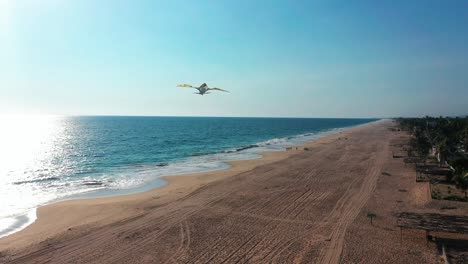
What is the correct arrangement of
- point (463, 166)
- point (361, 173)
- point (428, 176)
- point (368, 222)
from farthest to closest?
point (361, 173) < point (428, 176) < point (463, 166) < point (368, 222)

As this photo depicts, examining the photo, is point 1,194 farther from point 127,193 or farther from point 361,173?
point 361,173

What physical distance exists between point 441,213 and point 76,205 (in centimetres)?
2627

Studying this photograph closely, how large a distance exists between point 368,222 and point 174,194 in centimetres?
1564

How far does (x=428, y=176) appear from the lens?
30.7 meters

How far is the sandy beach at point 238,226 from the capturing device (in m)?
14.8

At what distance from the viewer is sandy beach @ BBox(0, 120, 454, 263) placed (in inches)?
582

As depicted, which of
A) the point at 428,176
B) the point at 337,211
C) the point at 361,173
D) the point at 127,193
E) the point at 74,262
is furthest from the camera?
the point at 361,173

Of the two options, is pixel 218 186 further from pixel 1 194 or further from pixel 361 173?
pixel 1 194

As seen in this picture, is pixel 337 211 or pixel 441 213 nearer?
pixel 441 213

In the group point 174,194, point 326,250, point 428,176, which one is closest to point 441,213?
point 326,250

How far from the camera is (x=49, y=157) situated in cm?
5675

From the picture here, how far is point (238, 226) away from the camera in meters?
18.5

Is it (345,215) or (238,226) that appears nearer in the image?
(238,226)

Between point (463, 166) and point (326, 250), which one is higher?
point (463, 166)
